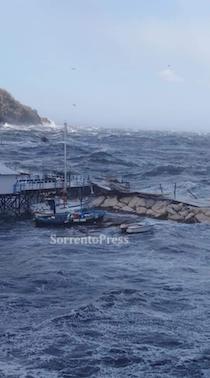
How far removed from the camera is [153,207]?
214ft

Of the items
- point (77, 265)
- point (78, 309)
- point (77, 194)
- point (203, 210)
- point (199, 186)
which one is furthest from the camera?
point (199, 186)

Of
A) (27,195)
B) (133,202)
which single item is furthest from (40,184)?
(133,202)

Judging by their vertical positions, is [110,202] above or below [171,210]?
above

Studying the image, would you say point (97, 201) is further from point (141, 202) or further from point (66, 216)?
point (66, 216)

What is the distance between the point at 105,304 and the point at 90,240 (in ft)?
58.0

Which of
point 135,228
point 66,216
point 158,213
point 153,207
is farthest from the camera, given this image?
point 153,207

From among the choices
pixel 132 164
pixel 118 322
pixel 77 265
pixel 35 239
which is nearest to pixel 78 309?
pixel 118 322

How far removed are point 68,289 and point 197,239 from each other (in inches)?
759

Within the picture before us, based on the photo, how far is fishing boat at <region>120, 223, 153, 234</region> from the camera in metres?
56.2

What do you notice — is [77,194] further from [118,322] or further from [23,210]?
[118,322]

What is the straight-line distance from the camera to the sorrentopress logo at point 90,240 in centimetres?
5234

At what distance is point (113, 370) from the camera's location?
2720cm

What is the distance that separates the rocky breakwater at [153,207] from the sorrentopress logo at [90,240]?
10.1 m

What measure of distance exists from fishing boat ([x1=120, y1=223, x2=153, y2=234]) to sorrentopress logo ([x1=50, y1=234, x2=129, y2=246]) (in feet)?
5.57
